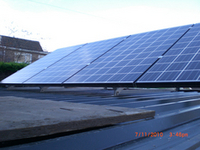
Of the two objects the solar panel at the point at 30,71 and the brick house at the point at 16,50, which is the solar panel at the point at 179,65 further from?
the brick house at the point at 16,50

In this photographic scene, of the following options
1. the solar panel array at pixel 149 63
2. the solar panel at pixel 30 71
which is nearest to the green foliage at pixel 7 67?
the solar panel at pixel 30 71

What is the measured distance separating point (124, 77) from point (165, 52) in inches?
100

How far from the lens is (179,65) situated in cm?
728

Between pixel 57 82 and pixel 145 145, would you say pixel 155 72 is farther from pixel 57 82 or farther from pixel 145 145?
pixel 145 145

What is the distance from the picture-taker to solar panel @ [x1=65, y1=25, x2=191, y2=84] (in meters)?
7.81

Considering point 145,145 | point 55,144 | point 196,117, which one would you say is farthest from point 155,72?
point 55,144

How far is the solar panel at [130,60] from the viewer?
7807 millimetres

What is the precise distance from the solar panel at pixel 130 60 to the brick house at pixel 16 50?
73.4 feet

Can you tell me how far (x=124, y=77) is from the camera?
7.42 m
